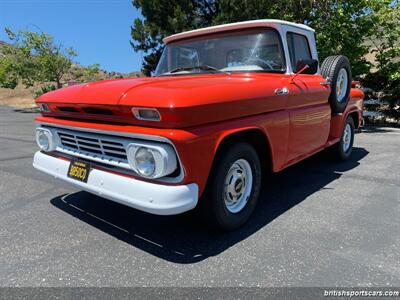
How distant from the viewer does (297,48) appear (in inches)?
165

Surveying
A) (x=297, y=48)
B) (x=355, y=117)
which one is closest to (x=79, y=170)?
(x=297, y=48)

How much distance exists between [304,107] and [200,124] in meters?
1.79

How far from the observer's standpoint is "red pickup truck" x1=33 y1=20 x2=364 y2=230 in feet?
8.20

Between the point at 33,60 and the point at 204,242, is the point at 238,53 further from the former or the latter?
the point at 33,60

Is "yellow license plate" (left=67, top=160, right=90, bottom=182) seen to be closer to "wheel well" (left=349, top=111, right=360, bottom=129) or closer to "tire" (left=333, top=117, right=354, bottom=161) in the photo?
"tire" (left=333, top=117, right=354, bottom=161)

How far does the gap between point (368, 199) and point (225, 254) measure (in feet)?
7.07

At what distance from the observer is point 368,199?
4.00 metres

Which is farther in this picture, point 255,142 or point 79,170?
point 255,142

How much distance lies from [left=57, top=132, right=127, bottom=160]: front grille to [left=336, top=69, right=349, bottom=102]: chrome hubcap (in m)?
3.39

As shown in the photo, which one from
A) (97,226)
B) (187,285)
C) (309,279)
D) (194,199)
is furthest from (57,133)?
(309,279)

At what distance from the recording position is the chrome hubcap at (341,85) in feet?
16.1

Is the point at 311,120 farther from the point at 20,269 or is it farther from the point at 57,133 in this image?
the point at 20,269

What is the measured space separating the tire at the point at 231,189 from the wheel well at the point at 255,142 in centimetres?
6

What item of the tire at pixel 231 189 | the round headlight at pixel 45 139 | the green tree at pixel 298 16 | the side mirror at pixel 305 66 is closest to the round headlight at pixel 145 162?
the tire at pixel 231 189
